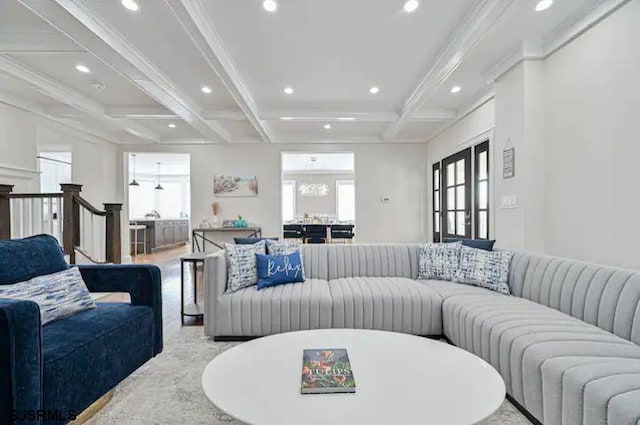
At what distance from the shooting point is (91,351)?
5.31 feet

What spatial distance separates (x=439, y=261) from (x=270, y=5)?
259 centimetres

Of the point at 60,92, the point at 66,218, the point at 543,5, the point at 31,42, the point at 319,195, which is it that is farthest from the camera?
the point at 319,195

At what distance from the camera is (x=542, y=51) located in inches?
133

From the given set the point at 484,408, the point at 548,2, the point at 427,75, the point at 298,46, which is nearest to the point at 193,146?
the point at 298,46

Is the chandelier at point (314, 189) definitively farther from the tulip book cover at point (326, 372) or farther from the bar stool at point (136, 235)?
the tulip book cover at point (326, 372)

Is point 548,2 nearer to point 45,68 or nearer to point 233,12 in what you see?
point 233,12

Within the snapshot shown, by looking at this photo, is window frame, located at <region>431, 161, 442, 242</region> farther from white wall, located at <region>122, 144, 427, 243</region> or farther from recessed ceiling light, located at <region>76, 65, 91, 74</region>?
recessed ceiling light, located at <region>76, 65, 91, 74</region>

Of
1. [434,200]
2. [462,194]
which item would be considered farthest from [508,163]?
[434,200]

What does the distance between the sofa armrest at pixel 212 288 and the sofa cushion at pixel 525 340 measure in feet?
5.97

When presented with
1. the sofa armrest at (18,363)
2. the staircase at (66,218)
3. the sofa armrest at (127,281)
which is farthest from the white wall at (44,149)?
the sofa armrest at (18,363)

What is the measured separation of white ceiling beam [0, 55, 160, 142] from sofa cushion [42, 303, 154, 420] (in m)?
3.35

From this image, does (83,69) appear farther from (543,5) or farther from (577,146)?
(577,146)

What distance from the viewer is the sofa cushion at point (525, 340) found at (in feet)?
5.13

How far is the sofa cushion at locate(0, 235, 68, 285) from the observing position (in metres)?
1.81
